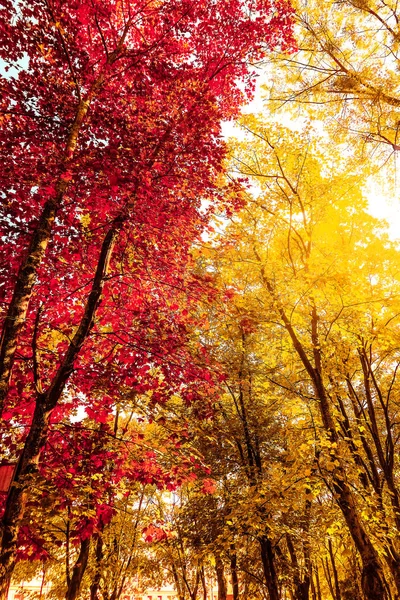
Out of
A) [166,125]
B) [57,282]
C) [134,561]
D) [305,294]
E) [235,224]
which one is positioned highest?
[235,224]

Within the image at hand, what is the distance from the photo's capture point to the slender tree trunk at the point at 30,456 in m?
3.39

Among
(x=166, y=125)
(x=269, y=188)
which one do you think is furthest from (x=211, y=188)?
(x=269, y=188)

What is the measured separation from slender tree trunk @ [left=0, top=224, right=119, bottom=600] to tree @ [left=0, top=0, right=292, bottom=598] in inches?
1.1

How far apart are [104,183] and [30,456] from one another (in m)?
3.86

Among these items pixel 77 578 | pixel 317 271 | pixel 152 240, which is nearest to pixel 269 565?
pixel 77 578

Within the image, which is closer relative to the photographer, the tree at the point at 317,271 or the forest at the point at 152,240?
the forest at the point at 152,240

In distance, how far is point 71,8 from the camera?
18.6 feet

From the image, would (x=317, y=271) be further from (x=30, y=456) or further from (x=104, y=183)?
(x=30, y=456)

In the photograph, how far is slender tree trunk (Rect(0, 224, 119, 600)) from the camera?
339cm

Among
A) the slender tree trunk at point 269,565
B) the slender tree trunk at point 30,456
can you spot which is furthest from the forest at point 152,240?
the slender tree trunk at point 269,565

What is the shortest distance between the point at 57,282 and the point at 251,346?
6843 millimetres

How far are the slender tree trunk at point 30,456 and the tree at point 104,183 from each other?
3 centimetres

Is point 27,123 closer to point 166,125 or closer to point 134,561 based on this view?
point 166,125

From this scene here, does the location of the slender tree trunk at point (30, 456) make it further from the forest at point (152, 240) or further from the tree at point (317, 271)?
the tree at point (317, 271)
